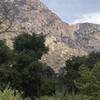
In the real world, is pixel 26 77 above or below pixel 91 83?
below

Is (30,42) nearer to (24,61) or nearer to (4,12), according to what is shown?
(24,61)

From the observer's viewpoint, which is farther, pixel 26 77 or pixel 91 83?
pixel 26 77

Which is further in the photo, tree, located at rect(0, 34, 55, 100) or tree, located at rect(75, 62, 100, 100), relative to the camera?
tree, located at rect(0, 34, 55, 100)

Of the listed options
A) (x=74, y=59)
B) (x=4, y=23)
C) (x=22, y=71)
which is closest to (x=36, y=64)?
(x=22, y=71)

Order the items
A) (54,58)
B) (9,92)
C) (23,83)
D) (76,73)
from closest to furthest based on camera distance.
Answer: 1. (9,92)
2. (23,83)
3. (76,73)
4. (54,58)

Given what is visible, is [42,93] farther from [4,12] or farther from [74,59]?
[4,12]

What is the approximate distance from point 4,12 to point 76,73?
49.6 metres

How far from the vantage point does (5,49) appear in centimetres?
6241

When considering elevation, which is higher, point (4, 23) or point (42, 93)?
point (4, 23)

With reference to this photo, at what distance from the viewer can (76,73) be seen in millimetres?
68875

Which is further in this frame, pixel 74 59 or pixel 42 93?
pixel 74 59

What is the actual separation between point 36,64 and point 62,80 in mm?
10901

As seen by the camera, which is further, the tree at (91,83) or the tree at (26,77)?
the tree at (26,77)

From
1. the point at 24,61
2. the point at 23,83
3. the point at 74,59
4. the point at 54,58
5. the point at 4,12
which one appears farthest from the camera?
the point at 54,58
